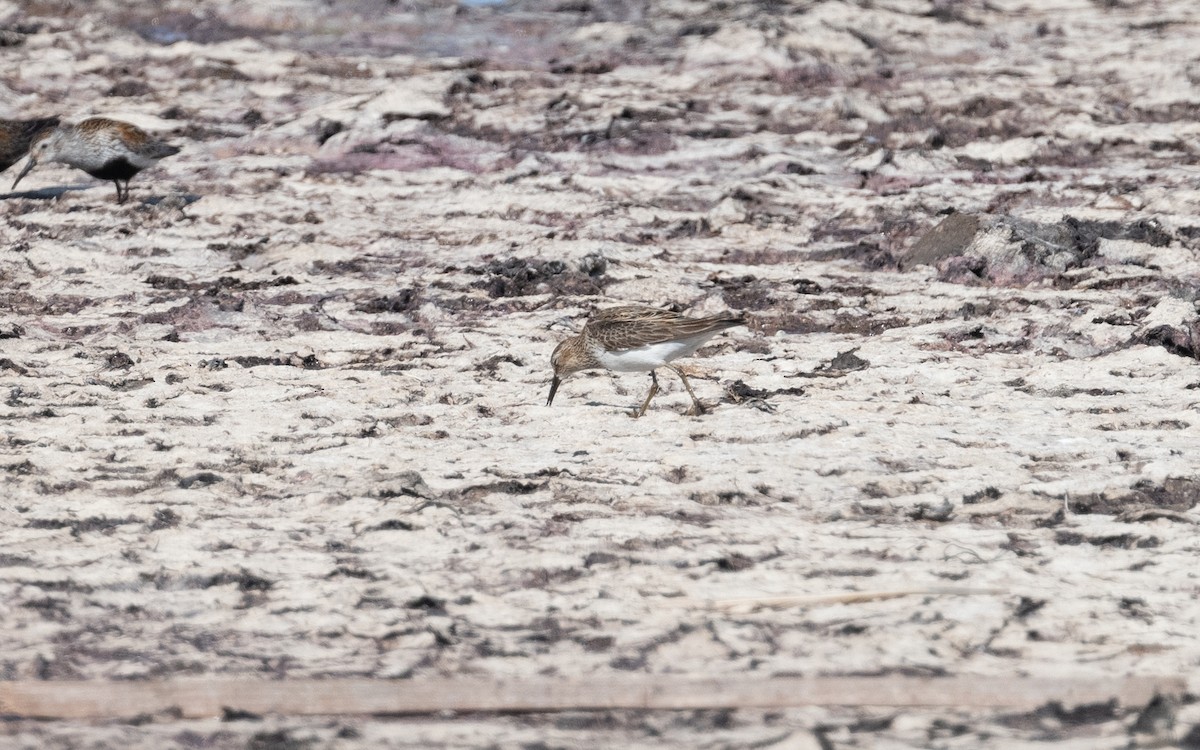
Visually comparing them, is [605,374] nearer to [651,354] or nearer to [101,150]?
[651,354]

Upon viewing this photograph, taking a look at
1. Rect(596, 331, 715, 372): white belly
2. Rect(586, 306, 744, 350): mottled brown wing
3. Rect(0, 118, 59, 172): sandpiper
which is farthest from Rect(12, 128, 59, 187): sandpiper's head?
Rect(596, 331, 715, 372): white belly

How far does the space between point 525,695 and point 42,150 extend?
27.4ft

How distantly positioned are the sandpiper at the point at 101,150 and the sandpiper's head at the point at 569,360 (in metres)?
5.04

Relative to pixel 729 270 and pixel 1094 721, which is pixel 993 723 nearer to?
pixel 1094 721

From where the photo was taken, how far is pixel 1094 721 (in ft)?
12.9

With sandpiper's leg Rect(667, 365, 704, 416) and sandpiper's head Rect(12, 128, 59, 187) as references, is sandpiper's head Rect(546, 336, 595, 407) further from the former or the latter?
sandpiper's head Rect(12, 128, 59, 187)

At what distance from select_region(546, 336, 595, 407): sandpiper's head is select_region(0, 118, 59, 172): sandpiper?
5.90 meters

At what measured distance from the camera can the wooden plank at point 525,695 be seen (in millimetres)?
4016

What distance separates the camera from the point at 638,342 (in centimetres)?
686

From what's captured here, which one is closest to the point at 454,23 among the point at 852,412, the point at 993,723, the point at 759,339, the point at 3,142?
the point at 3,142

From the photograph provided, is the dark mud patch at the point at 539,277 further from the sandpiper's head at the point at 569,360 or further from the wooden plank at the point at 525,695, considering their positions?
the wooden plank at the point at 525,695

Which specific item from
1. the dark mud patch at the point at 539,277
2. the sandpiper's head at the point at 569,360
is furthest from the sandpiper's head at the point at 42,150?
the sandpiper's head at the point at 569,360

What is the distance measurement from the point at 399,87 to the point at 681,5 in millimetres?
4330

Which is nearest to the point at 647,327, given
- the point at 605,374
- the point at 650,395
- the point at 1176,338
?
the point at 650,395
